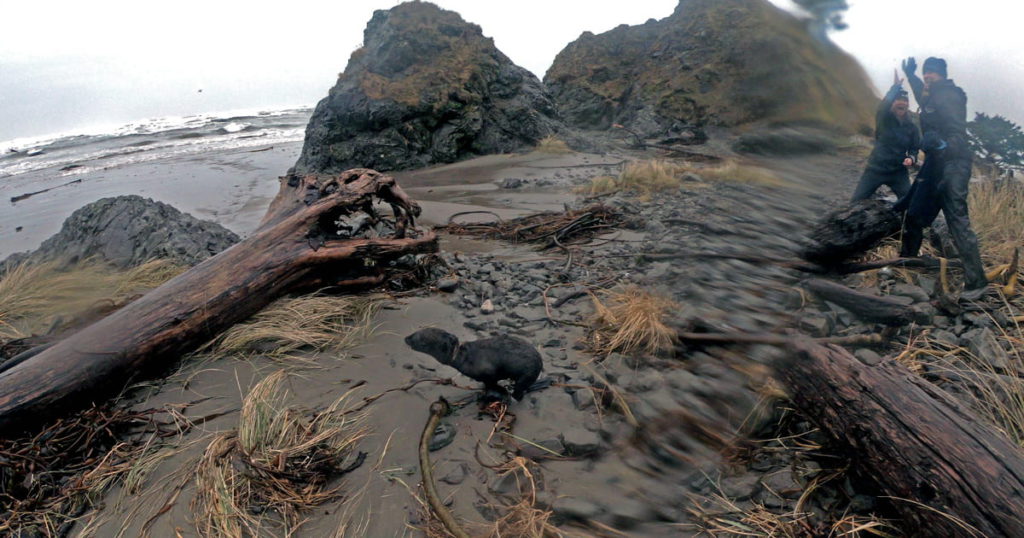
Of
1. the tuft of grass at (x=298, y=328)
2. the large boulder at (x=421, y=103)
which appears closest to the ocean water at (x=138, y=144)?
the large boulder at (x=421, y=103)

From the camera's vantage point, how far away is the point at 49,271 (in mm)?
5344

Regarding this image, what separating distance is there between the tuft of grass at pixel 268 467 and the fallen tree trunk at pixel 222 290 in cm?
110

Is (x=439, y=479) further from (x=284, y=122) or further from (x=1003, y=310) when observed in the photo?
(x=284, y=122)

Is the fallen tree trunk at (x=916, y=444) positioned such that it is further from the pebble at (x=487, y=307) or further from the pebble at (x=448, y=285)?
the pebble at (x=448, y=285)

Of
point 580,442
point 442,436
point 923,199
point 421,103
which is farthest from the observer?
point 421,103

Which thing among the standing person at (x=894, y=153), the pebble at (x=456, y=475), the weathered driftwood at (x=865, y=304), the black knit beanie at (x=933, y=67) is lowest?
the pebble at (x=456, y=475)

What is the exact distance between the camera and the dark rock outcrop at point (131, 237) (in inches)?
220

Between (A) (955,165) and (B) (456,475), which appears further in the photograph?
(A) (955,165)

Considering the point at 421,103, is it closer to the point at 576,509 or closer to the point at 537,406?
the point at 537,406

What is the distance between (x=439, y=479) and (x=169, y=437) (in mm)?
1576

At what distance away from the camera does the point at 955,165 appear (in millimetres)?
3322

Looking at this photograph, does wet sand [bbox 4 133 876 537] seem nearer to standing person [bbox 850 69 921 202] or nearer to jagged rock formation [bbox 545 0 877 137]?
jagged rock formation [bbox 545 0 877 137]

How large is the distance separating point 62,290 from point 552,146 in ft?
37.7

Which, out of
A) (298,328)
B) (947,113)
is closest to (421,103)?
(298,328)
